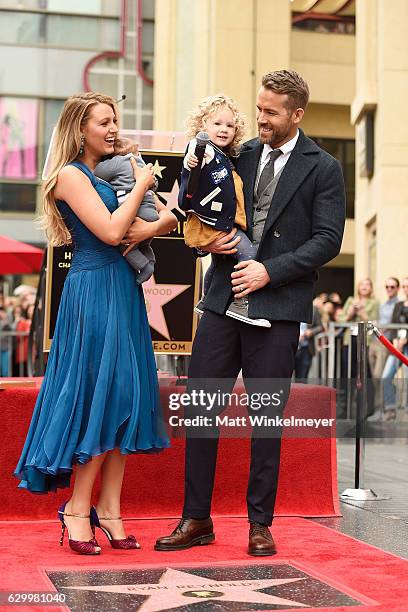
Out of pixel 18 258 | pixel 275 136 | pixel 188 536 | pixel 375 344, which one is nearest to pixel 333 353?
pixel 375 344

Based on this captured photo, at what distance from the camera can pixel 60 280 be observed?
7824 mm

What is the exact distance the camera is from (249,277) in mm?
5266

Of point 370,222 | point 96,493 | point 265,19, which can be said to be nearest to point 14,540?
point 96,493

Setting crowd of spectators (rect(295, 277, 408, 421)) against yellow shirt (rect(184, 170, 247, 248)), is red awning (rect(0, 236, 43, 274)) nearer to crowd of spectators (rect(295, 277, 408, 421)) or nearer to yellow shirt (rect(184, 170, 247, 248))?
crowd of spectators (rect(295, 277, 408, 421))

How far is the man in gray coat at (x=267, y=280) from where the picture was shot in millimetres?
5312

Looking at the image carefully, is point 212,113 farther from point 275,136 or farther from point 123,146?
point 123,146

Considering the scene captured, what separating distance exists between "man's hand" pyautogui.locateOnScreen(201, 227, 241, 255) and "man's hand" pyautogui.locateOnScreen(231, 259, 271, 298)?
8 centimetres

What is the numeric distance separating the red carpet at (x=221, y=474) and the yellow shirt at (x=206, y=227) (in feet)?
3.77

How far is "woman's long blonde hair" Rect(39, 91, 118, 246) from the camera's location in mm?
5379

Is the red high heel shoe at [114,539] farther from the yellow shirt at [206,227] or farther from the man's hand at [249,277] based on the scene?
the yellow shirt at [206,227]

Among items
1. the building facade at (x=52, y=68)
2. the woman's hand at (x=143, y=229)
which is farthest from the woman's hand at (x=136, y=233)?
the building facade at (x=52, y=68)

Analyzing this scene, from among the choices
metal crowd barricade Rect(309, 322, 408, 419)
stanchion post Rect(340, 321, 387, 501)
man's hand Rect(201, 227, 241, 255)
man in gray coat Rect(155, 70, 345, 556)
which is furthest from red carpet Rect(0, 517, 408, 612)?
metal crowd barricade Rect(309, 322, 408, 419)

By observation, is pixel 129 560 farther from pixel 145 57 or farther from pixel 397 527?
pixel 145 57

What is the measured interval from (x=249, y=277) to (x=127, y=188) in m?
0.72
